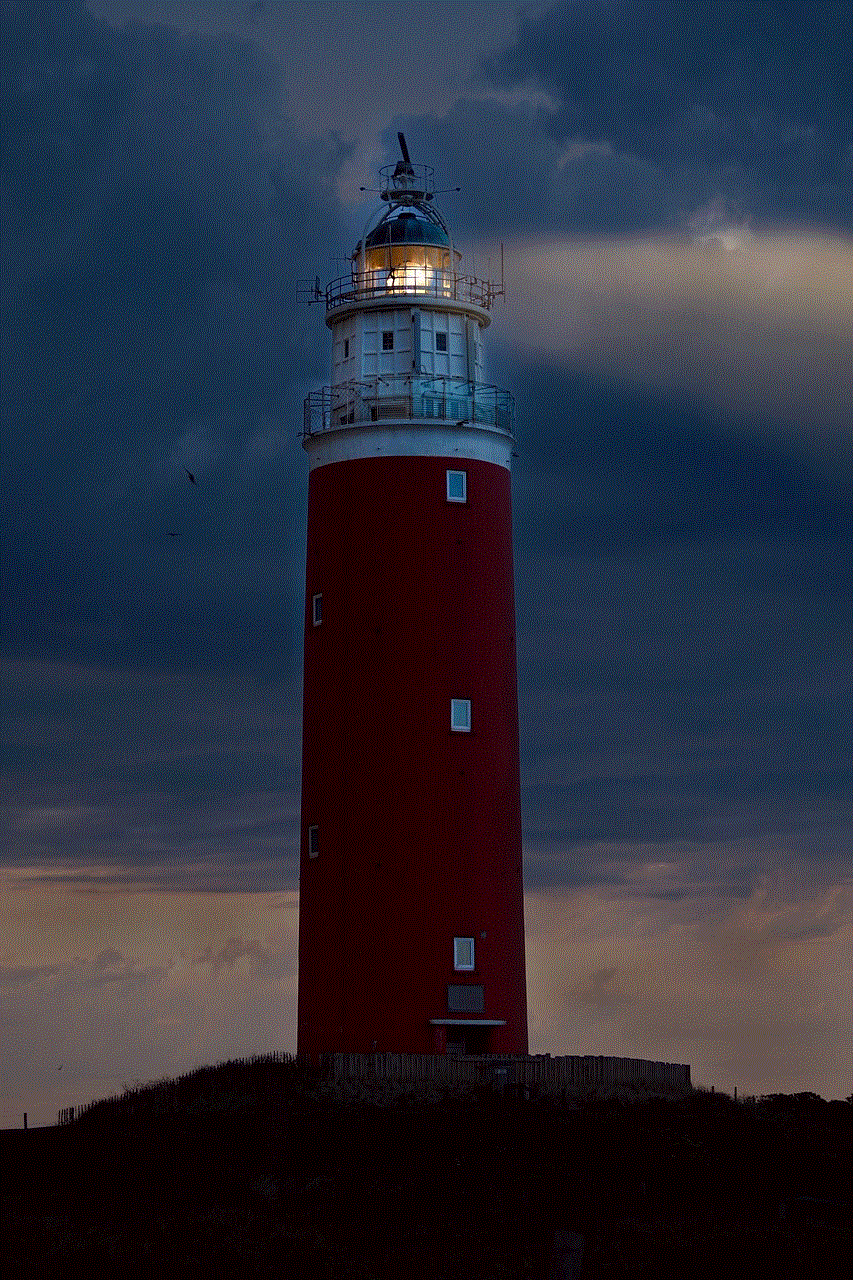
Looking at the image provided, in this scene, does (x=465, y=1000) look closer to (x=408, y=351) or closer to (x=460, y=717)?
(x=460, y=717)

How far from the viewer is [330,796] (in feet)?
149

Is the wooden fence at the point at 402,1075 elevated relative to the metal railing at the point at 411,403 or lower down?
lower down

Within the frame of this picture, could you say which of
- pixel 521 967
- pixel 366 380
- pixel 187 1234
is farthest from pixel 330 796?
pixel 187 1234

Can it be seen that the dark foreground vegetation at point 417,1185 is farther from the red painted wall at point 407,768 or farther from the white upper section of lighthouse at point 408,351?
the white upper section of lighthouse at point 408,351

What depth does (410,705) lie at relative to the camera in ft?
148

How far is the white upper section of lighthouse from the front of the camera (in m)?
46.4

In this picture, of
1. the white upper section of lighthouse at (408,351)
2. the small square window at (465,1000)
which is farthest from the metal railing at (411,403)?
the small square window at (465,1000)

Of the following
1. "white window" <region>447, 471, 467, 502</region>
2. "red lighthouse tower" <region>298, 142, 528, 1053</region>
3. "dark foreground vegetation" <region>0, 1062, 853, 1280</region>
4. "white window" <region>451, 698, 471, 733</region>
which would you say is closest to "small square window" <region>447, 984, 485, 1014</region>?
"red lighthouse tower" <region>298, 142, 528, 1053</region>

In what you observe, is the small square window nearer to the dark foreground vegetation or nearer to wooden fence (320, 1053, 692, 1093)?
wooden fence (320, 1053, 692, 1093)

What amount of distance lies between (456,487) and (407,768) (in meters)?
5.98

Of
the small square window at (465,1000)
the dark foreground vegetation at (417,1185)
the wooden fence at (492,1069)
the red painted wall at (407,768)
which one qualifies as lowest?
the dark foreground vegetation at (417,1185)

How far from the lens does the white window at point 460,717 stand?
45.2 meters

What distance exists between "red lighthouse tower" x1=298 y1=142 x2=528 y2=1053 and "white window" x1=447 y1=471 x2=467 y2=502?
0.04m

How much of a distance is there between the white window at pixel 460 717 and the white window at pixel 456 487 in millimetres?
4229
